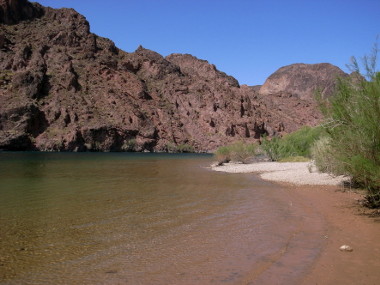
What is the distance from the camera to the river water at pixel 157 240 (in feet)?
16.9

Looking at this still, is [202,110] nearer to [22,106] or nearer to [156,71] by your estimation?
[156,71]

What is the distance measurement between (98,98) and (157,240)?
324 feet

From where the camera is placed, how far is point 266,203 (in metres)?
11.6

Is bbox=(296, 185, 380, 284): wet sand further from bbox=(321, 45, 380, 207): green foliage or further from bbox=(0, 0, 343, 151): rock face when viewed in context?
Result: bbox=(0, 0, 343, 151): rock face

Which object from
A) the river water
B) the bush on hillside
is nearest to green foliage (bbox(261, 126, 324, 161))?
the river water

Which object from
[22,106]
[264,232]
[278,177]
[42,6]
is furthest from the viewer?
[42,6]

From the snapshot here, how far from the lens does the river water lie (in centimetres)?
515

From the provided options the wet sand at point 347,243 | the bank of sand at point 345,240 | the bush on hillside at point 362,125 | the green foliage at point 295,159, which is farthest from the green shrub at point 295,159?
the bush on hillside at point 362,125

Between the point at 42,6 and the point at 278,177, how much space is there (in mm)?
137718

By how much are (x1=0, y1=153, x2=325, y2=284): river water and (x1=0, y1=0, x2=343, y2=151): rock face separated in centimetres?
7607

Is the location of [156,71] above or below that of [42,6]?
below

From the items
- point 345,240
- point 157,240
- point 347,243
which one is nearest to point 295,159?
point 345,240

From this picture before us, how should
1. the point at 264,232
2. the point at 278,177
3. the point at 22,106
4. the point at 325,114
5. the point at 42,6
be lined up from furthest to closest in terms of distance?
the point at 42,6 → the point at 22,106 → the point at 278,177 → the point at 325,114 → the point at 264,232

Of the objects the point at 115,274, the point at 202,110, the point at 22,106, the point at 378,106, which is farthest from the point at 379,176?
the point at 202,110
